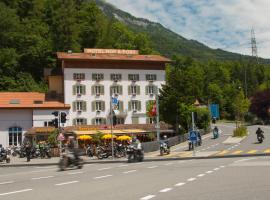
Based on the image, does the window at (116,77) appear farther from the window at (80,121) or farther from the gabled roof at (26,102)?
the gabled roof at (26,102)

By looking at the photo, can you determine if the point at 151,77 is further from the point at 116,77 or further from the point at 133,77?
the point at 116,77

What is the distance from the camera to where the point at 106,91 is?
75812mm

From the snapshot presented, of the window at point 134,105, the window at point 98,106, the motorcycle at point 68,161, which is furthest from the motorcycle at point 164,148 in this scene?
the window at point 134,105

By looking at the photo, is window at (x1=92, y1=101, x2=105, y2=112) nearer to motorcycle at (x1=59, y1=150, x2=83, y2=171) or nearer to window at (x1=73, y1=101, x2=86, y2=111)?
window at (x1=73, y1=101, x2=86, y2=111)

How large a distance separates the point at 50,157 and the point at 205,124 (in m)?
34.4

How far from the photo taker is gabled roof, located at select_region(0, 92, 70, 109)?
67.7 metres

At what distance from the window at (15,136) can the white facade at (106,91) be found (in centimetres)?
800

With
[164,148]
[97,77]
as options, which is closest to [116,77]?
[97,77]

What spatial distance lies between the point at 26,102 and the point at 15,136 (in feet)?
17.0

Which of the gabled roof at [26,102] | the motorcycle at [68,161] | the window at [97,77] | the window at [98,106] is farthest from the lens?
the window at [97,77]

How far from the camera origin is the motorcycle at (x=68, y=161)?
2395 cm

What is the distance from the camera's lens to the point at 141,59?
7806 centimetres

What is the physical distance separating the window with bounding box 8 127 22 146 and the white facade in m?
8.00

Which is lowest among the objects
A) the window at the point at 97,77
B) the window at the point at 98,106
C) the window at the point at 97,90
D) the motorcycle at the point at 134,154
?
the motorcycle at the point at 134,154
